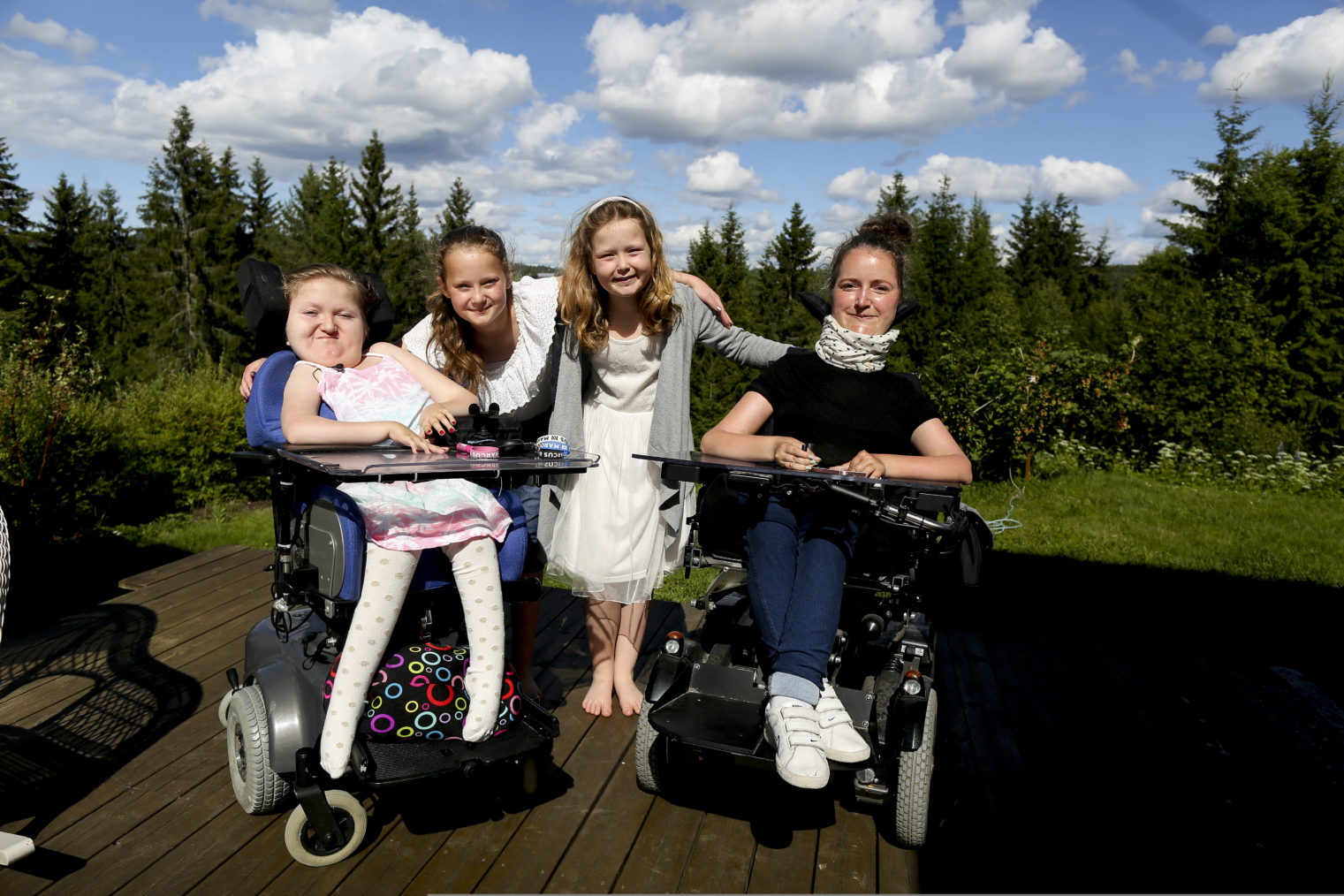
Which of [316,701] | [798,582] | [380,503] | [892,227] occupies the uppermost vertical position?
[892,227]

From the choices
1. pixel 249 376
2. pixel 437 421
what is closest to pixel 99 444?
pixel 249 376

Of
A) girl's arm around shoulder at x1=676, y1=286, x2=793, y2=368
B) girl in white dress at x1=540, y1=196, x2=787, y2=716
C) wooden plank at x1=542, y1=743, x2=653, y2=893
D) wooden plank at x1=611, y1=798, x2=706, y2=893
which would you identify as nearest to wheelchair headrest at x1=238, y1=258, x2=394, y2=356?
girl in white dress at x1=540, y1=196, x2=787, y2=716

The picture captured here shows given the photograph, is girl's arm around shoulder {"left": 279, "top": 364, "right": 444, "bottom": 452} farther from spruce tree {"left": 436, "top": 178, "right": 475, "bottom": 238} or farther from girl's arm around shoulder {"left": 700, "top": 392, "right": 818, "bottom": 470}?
spruce tree {"left": 436, "top": 178, "right": 475, "bottom": 238}

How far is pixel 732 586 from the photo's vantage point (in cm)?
285

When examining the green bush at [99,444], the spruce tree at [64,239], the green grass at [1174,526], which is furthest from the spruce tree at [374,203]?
the green grass at [1174,526]

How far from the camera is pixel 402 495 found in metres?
2.31

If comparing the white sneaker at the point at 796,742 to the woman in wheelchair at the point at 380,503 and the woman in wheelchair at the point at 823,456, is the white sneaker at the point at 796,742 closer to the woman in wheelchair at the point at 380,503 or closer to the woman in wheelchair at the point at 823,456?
the woman in wheelchair at the point at 823,456

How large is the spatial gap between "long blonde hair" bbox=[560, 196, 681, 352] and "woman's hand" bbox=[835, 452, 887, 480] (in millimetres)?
878

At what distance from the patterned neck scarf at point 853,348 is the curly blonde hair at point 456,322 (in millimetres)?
1063

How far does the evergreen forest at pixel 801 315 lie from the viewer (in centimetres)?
728

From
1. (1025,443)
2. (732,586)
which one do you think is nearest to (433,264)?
(732,586)

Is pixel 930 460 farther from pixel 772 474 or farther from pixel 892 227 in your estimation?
Answer: pixel 892 227

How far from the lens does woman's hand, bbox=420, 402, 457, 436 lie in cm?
238

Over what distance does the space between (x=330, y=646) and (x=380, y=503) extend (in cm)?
46
